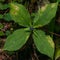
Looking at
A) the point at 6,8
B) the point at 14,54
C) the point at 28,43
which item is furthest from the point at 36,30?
the point at 6,8

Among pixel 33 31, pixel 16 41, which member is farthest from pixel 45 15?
pixel 16 41

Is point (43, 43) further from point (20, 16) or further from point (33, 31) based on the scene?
point (20, 16)

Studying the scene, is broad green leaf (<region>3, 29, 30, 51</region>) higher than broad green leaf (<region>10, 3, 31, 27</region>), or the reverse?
broad green leaf (<region>10, 3, 31, 27</region>)

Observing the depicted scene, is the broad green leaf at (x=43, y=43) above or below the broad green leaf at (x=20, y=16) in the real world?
below

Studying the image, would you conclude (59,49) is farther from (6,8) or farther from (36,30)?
(6,8)

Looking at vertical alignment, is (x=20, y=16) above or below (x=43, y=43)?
above
